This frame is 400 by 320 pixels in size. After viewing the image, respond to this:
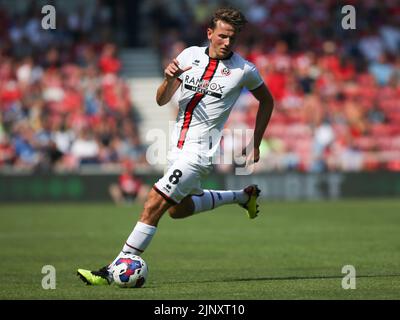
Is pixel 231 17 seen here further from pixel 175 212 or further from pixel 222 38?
pixel 175 212

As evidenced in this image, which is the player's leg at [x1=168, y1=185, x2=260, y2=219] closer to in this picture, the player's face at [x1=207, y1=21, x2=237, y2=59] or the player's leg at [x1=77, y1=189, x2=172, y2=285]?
the player's leg at [x1=77, y1=189, x2=172, y2=285]

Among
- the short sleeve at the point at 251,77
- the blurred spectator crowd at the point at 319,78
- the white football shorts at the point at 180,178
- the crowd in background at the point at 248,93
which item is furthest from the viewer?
the blurred spectator crowd at the point at 319,78

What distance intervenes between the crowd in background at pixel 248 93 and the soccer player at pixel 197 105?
50.0ft

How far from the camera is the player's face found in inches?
387

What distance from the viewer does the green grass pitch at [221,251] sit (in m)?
9.16

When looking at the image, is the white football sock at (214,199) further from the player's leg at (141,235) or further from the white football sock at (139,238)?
the white football sock at (139,238)

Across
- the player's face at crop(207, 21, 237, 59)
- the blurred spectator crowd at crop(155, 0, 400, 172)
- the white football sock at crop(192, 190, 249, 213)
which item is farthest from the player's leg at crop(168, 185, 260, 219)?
the blurred spectator crowd at crop(155, 0, 400, 172)

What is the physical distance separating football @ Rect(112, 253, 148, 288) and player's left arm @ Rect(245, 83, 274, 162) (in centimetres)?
186

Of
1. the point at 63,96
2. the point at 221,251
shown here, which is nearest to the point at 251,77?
the point at 221,251

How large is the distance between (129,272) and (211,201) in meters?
1.75

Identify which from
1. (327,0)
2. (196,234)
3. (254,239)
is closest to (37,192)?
(196,234)

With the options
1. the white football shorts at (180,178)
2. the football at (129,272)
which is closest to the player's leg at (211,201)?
the white football shorts at (180,178)

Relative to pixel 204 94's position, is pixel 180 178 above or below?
below

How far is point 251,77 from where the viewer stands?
10133mm
